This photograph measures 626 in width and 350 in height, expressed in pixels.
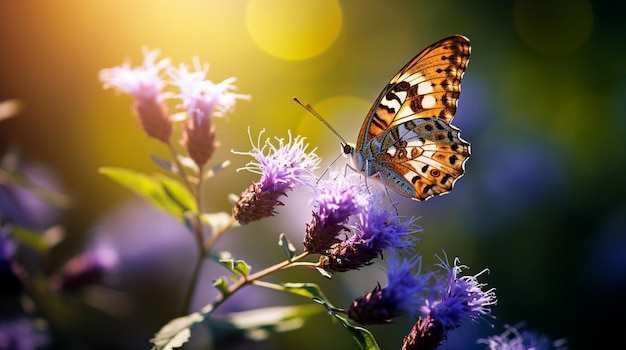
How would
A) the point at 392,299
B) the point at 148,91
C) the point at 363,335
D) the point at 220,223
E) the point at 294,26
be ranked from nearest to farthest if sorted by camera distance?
1. the point at 363,335
2. the point at 392,299
3. the point at 220,223
4. the point at 148,91
5. the point at 294,26

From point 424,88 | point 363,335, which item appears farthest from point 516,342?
point 424,88

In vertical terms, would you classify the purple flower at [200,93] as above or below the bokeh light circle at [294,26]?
below

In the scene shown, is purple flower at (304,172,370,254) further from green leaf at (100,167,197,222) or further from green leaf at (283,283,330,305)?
green leaf at (100,167,197,222)

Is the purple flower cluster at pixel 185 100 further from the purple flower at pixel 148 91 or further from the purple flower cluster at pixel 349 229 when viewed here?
the purple flower cluster at pixel 349 229

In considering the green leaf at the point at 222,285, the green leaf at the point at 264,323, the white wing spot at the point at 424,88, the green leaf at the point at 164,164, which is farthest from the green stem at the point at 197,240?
the white wing spot at the point at 424,88

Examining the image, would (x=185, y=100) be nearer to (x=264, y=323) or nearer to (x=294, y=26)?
(x=264, y=323)

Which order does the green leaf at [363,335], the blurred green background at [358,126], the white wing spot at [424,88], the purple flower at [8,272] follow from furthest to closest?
1. the blurred green background at [358,126]
2. the white wing spot at [424,88]
3. the purple flower at [8,272]
4. the green leaf at [363,335]
